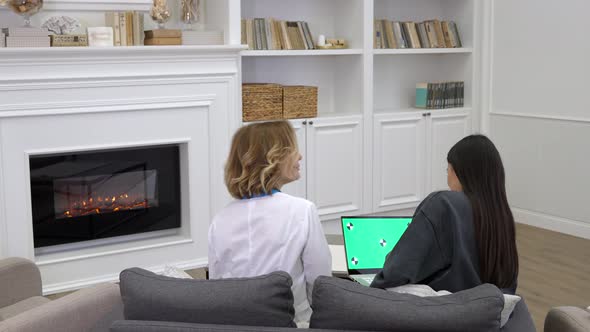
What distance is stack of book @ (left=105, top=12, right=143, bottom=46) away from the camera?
474 cm

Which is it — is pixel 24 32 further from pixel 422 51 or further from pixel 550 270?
pixel 550 270

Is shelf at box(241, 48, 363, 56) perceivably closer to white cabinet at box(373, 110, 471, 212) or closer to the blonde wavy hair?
white cabinet at box(373, 110, 471, 212)

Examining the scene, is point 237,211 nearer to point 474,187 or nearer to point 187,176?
point 474,187

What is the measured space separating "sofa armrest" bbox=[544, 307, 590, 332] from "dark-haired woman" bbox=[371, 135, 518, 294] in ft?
0.61

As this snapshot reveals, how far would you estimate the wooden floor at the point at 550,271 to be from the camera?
4387 millimetres

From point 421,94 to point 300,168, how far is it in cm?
131

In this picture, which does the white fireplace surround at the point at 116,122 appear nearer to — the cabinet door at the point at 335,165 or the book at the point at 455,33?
the cabinet door at the point at 335,165

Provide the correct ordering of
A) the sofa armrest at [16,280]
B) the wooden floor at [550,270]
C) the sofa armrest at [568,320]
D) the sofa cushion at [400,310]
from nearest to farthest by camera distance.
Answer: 1. the sofa cushion at [400,310]
2. the sofa armrest at [568,320]
3. the sofa armrest at [16,280]
4. the wooden floor at [550,270]

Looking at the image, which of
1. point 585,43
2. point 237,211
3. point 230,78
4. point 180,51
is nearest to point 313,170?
point 230,78

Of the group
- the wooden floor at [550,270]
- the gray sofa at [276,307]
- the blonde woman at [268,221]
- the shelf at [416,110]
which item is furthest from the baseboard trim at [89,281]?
the gray sofa at [276,307]

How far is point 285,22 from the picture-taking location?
5.57 metres

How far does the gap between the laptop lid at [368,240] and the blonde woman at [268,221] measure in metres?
0.46

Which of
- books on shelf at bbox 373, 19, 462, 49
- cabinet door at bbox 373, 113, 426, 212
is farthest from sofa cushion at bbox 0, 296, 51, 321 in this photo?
books on shelf at bbox 373, 19, 462, 49

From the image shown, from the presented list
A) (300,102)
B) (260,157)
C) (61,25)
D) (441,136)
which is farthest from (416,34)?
(260,157)
